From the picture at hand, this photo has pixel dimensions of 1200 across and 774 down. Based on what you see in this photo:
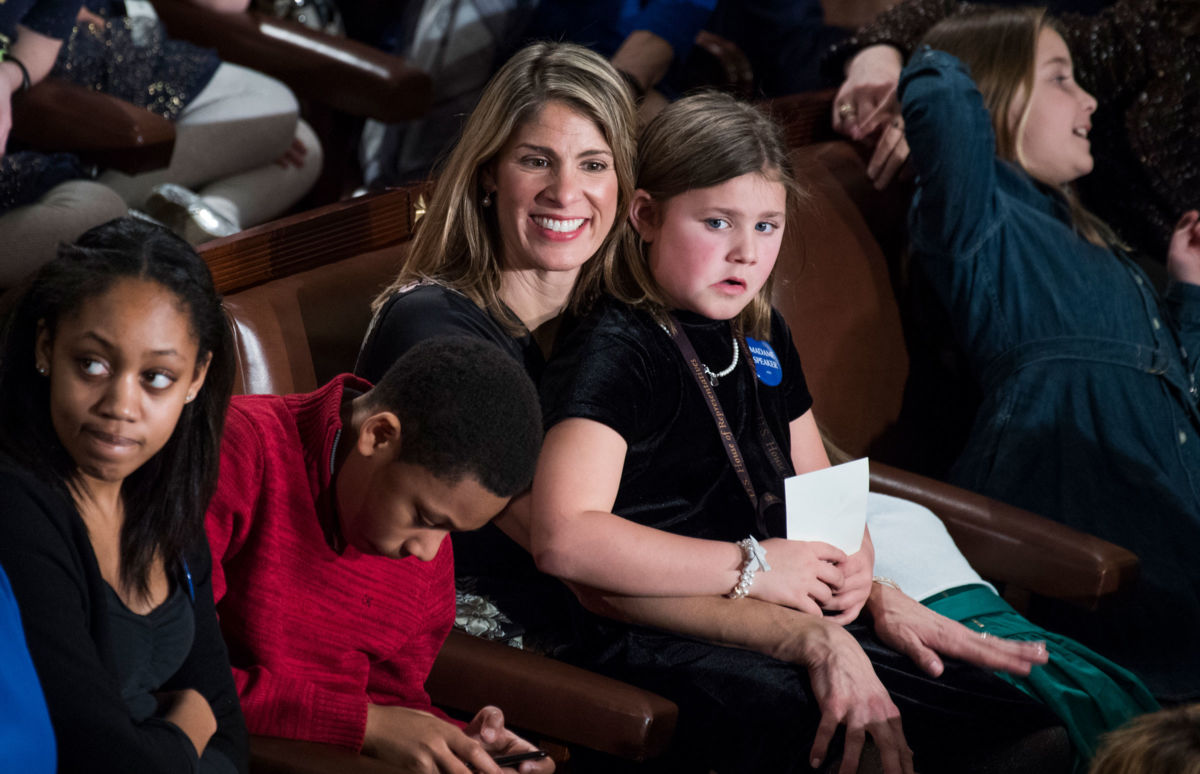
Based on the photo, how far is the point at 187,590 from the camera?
3.67 feet

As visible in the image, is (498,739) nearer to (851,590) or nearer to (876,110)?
(851,590)

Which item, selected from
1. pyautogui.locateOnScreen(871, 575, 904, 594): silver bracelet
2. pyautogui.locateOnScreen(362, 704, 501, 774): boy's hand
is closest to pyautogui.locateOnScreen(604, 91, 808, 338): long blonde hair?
pyautogui.locateOnScreen(871, 575, 904, 594): silver bracelet

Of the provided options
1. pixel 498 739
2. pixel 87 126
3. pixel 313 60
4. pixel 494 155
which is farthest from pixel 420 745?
pixel 313 60

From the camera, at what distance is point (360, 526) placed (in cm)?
127

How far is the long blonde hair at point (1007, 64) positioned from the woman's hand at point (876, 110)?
140 millimetres

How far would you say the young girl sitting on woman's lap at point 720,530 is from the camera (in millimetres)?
1416

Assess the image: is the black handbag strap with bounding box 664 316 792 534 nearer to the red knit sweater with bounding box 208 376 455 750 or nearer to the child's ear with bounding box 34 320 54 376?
the red knit sweater with bounding box 208 376 455 750

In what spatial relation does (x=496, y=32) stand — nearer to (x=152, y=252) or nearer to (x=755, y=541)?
(x=755, y=541)

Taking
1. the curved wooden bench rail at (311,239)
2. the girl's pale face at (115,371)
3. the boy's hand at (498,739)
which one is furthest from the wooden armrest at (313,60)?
the girl's pale face at (115,371)

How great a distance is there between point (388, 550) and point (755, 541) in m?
0.46

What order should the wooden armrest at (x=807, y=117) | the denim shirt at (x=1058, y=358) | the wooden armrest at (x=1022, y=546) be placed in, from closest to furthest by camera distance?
the wooden armrest at (x=1022, y=546) → the denim shirt at (x=1058, y=358) → the wooden armrest at (x=807, y=117)

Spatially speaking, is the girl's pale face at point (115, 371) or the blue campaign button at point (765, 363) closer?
the girl's pale face at point (115, 371)

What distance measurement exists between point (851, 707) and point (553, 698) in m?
0.34

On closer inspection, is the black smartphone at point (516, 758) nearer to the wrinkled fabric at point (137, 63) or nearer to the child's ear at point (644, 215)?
the child's ear at point (644, 215)
